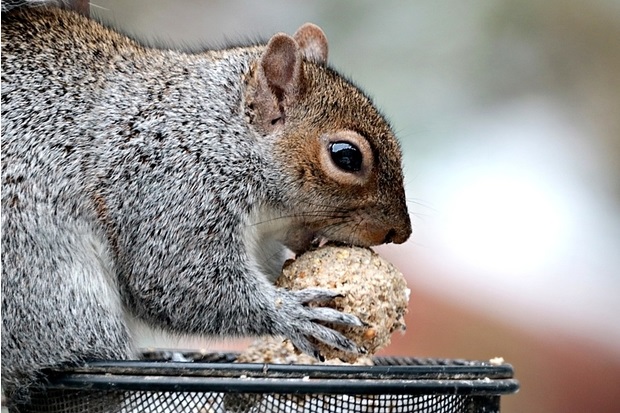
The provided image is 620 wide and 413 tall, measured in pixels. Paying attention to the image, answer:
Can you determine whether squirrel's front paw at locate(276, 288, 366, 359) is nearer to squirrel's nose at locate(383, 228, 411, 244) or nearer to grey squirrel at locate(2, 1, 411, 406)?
grey squirrel at locate(2, 1, 411, 406)

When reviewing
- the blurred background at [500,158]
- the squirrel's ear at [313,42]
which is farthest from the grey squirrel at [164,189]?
the blurred background at [500,158]

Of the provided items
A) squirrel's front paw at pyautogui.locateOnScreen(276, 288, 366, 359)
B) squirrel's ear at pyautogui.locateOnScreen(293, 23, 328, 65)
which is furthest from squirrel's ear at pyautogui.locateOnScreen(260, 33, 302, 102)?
squirrel's front paw at pyautogui.locateOnScreen(276, 288, 366, 359)

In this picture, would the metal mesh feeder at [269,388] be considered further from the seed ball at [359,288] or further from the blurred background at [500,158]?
the blurred background at [500,158]

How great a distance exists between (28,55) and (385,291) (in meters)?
0.87

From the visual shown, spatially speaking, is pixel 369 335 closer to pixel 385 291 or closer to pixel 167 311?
pixel 385 291

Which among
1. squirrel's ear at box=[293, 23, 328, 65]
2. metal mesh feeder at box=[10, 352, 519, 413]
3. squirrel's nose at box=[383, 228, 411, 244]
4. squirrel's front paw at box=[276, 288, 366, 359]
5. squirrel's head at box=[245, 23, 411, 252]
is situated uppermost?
squirrel's ear at box=[293, 23, 328, 65]

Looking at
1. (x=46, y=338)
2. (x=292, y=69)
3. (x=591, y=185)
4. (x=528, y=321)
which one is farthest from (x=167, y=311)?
(x=591, y=185)

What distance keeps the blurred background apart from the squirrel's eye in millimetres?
1924

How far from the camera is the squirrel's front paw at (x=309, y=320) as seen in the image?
1.85 meters

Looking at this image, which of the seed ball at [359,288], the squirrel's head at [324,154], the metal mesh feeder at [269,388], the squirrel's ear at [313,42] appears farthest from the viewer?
the squirrel's ear at [313,42]

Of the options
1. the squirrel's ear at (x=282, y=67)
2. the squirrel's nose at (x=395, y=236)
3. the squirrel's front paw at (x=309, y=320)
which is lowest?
the squirrel's front paw at (x=309, y=320)

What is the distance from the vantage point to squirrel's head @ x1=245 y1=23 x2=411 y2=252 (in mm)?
2035

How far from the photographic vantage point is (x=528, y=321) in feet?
14.2

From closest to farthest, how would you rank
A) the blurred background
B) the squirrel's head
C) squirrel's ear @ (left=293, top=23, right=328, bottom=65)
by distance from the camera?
the squirrel's head
squirrel's ear @ (left=293, top=23, right=328, bottom=65)
the blurred background
